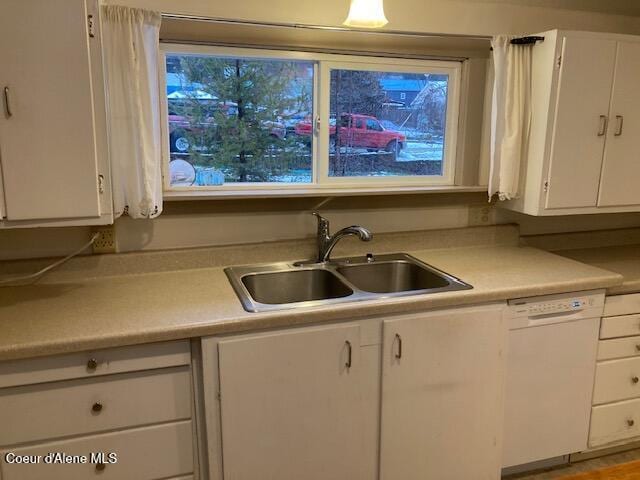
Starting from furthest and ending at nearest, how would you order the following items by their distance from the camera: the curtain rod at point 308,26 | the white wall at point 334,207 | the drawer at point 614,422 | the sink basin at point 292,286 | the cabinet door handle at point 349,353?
the drawer at point 614,422
the sink basin at point 292,286
the white wall at point 334,207
the curtain rod at point 308,26
the cabinet door handle at point 349,353

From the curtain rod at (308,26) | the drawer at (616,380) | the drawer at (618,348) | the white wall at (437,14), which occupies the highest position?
the white wall at (437,14)

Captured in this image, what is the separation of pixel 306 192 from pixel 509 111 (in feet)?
3.20

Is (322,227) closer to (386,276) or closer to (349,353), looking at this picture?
(386,276)

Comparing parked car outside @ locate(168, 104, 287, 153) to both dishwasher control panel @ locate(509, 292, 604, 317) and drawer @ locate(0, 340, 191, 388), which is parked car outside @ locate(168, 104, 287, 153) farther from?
dishwasher control panel @ locate(509, 292, 604, 317)

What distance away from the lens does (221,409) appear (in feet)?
5.32

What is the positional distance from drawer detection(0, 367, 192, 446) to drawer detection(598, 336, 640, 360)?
1701 millimetres

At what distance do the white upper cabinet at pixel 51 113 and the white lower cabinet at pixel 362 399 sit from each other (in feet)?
2.16

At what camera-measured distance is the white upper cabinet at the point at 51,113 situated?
1.46m

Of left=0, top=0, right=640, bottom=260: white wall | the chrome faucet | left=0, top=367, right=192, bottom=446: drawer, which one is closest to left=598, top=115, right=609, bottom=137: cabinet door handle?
left=0, top=0, right=640, bottom=260: white wall

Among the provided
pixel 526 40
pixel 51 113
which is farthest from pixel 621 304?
pixel 51 113

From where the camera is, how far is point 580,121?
2.16 meters

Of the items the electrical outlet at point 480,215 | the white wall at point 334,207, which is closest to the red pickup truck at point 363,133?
the white wall at point 334,207

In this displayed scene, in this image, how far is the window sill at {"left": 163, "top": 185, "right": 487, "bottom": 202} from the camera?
201cm

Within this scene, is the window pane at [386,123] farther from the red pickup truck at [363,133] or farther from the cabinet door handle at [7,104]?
the cabinet door handle at [7,104]
